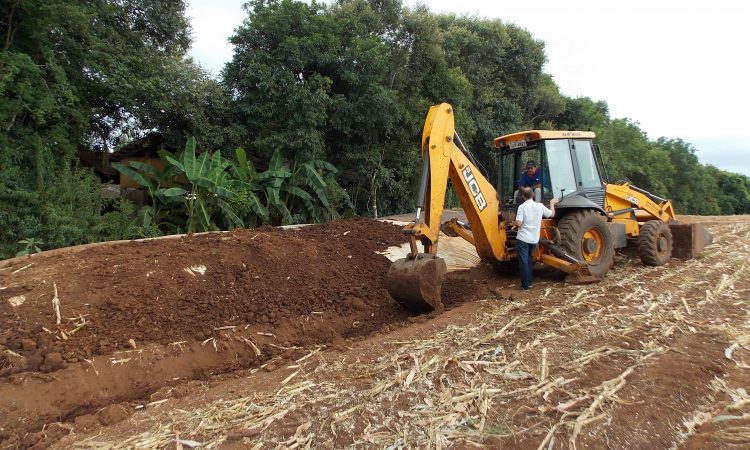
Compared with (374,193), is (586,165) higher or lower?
lower

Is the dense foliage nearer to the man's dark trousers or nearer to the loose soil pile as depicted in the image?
the loose soil pile

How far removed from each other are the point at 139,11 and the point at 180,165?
601 cm

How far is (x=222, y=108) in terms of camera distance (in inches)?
521

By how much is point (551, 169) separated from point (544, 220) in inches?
31.3

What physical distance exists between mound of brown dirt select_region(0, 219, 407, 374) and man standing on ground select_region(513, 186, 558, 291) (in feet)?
6.24

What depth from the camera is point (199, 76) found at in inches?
520

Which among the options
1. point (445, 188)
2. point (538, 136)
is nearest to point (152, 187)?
point (445, 188)

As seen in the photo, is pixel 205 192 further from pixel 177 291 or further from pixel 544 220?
pixel 544 220

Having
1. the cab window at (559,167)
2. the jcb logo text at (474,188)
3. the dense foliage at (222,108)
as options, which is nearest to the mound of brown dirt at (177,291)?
the jcb logo text at (474,188)

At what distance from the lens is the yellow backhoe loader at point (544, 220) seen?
5688mm

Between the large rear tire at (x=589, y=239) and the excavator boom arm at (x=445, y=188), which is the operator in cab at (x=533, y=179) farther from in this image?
the excavator boom arm at (x=445, y=188)

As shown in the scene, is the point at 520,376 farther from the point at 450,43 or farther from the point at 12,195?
the point at 450,43

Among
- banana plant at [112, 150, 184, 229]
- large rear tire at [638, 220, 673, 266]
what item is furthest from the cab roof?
banana plant at [112, 150, 184, 229]

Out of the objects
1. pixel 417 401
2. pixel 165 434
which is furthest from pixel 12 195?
pixel 417 401
